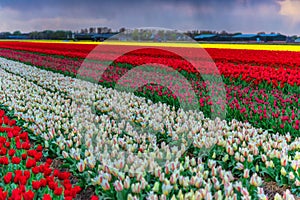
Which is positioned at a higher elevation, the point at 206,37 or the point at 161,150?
the point at 206,37

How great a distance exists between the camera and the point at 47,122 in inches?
220

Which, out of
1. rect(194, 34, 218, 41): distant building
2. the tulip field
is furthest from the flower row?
rect(194, 34, 218, 41): distant building

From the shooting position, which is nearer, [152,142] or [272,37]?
[152,142]

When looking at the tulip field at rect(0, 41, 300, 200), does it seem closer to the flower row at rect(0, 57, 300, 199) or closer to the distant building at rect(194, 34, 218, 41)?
the flower row at rect(0, 57, 300, 199)

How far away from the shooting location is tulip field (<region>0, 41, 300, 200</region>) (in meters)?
3.34

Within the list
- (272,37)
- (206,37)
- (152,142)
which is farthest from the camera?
(206,37)

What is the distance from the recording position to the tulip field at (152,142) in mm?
3336

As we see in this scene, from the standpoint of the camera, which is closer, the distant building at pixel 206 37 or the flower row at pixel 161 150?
the flower row at pixel 161 150

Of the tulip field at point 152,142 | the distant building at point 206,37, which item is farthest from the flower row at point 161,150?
the distant building at point 206,37

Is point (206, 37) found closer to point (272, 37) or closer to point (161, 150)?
point (272, 37)

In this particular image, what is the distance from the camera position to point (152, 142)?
469 centimetres

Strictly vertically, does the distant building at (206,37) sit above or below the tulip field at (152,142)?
above

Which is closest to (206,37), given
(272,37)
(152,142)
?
(272,37)

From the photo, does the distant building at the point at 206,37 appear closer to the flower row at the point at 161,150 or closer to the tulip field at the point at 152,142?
the tulip field at the point at 152,142
